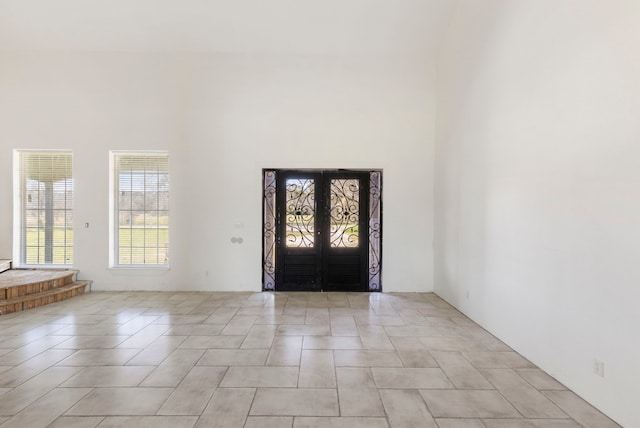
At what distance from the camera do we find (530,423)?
2.19 meters

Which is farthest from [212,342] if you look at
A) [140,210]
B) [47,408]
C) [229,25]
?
[229,25]

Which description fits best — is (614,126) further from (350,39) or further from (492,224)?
(350,39)

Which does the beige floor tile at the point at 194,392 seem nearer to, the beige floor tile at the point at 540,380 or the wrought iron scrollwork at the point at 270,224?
the beige floor tile at the point at 540,380

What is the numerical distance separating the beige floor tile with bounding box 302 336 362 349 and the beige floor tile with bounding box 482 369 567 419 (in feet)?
4.14

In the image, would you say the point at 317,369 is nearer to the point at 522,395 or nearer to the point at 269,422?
the point at 269,422

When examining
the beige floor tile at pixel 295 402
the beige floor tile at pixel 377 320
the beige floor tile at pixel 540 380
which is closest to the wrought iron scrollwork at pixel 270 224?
the beige floor tile at pixel 377 320

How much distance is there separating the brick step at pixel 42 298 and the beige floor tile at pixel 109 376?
106 inches

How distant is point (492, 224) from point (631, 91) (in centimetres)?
194

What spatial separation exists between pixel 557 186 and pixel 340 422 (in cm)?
259

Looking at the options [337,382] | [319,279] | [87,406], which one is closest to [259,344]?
[337,382]

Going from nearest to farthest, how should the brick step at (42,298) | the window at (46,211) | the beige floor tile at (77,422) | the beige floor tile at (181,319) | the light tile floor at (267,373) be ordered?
the beige floor tile at (77,422) < the light tile floor at (267,373) < the beige floor tile at (181,319) < the brick step at (42,298) < the window at (46,211)

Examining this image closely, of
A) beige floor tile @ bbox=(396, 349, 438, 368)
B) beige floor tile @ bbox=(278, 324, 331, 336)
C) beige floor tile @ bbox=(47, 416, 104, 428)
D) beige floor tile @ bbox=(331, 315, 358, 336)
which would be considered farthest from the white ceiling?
beige floor tile @ bbox=(47, 416, 104, 428)

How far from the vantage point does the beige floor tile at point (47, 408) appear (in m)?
2.17

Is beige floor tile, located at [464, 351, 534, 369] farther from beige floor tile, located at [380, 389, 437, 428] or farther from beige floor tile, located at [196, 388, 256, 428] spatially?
beige floor tile, located at [196, 388, 256, 428]
